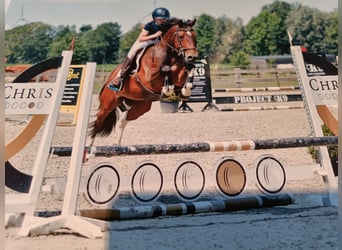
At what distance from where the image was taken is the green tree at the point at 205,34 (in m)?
1.85

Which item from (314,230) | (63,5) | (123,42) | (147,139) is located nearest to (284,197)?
(314,230)

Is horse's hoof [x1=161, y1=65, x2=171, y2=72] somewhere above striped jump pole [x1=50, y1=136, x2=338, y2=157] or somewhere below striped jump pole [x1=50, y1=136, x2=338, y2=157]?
above

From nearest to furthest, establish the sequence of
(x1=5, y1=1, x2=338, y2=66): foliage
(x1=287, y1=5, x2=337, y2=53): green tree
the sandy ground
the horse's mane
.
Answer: the sandy ground → (x1=5, y1=1, x2=338, y2=66): foliage → the horse's mane → (x1=287, y1=5, x2=337, y2=53): green tree

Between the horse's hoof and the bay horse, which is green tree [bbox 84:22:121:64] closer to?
the bay horse

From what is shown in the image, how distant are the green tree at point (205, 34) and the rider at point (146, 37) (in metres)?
0.15

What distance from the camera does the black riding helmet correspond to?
1803 millimetres

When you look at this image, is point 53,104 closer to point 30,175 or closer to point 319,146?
point 30,175

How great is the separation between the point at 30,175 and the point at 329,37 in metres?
1.56

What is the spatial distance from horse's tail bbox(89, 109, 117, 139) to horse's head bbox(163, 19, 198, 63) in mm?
413

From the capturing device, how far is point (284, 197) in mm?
2006

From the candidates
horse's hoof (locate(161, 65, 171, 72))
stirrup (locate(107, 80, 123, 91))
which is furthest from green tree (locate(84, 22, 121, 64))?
horse's hoof (locate(161, 65, 171, 72))

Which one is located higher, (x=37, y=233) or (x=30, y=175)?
(x=30, y=175)

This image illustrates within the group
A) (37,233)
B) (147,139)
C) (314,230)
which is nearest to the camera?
(37,233)

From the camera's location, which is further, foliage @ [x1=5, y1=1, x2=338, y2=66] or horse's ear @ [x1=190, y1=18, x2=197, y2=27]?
horse's ear @ [x1=190, y1=18, x2=197, y2=27]
